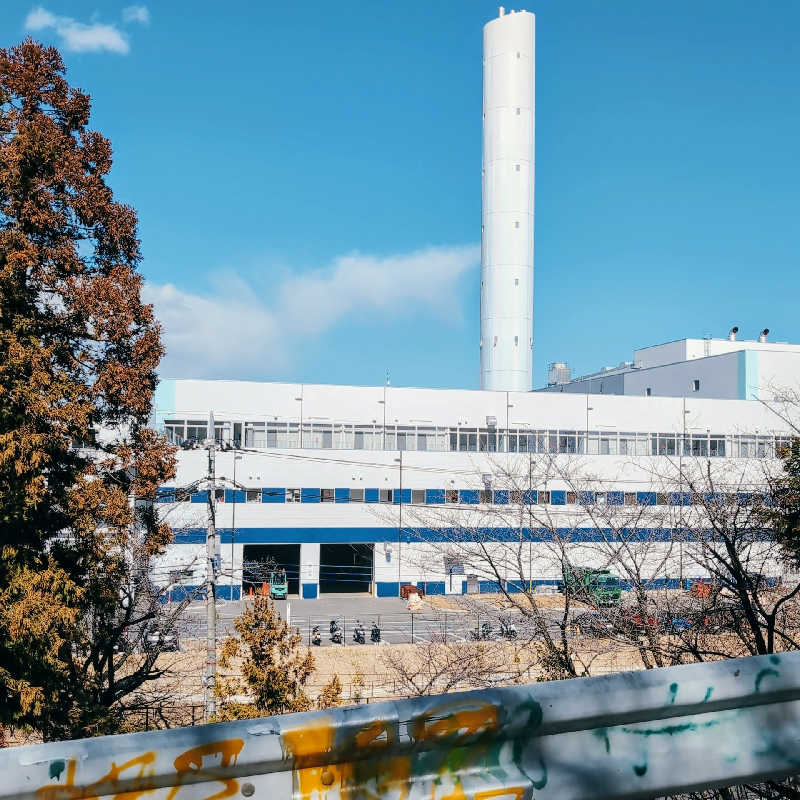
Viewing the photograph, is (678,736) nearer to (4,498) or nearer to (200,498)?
(4,498)

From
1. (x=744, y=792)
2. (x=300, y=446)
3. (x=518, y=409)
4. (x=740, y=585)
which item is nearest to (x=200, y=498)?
(x=300, y=446)

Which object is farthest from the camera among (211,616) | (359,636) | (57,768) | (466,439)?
(466,439)

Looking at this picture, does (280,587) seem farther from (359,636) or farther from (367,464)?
(359,636)

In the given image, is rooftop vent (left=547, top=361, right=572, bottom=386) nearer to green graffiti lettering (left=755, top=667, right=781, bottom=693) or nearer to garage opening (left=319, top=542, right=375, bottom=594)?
garage opening (left=319, top=542, right=375, bottom=594)

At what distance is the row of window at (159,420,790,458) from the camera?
3631 cm

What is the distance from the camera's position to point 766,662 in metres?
2.01

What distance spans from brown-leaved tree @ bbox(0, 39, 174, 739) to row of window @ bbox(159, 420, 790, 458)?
65.0 feet

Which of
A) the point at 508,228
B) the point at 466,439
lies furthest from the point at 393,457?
the point at 508,228

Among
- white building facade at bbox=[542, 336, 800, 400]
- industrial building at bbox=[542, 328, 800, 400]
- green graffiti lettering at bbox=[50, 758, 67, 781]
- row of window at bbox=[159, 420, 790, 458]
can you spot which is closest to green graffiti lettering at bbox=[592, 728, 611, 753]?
green graffiti lettering at bbox=[50, 758, 67, 781]

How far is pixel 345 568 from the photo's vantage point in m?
37.5

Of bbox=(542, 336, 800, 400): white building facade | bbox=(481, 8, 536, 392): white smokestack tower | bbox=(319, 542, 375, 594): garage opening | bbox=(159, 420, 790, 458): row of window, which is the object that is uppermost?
bbox=(481, 8, 536, 392): white smokestack tower

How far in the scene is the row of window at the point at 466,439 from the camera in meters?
36.3

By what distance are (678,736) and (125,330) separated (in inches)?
555

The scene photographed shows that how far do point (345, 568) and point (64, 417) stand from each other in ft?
90.1
